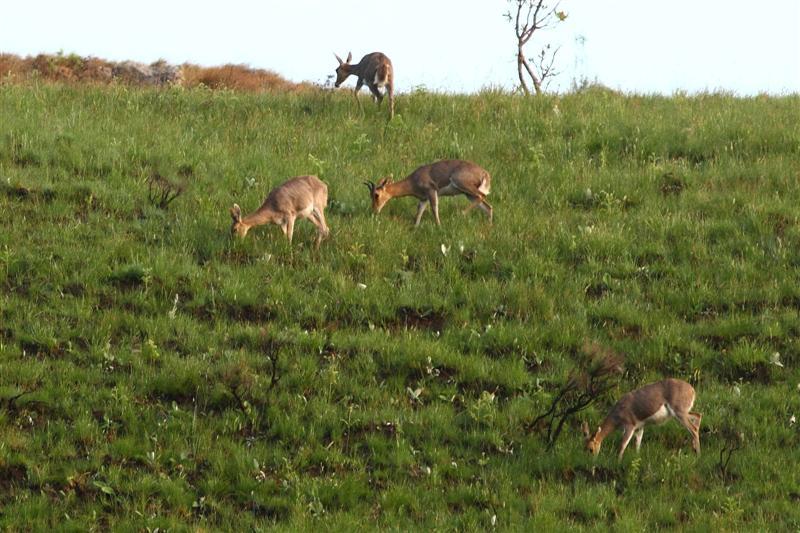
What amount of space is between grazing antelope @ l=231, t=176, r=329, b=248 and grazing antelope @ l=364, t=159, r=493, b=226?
43.9 inches

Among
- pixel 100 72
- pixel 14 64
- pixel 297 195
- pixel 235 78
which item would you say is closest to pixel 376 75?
pixel 297 195

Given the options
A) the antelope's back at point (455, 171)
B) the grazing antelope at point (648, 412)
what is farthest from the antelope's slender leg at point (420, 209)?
the grazing antelope at point (648, 412)

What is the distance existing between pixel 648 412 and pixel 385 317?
4.10 m

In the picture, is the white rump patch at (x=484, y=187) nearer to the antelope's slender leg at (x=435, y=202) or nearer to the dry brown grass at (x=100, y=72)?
the antelope's slender leg at (x=435, y=202)

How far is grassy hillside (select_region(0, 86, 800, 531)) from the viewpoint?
12602mm

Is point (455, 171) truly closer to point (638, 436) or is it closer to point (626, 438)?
point (638, 436)

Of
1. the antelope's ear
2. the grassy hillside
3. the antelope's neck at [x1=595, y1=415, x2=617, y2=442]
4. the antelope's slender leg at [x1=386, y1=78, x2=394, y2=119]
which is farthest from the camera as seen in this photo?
the antelope's slender leg at [x1=386, y1=78, x2=394, y2=119]

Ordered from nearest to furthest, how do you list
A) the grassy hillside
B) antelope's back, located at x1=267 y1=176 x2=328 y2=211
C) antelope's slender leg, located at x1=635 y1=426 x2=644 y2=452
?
the grassy hillside, antelope's slender leg, located at x1=635 y1=426 x2=644 y2=452, antelope's back, located at x1=267 y1=176 x2=328 y2=211

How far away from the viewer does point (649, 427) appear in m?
14.0

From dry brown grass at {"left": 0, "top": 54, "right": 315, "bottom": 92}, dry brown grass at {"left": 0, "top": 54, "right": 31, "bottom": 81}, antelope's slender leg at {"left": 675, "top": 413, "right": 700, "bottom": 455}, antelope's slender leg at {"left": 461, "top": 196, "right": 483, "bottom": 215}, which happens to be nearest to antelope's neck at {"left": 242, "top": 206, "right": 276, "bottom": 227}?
antelope's slender leg at {"left": 461, "top": 196, "right": 483, "bottom": 215}

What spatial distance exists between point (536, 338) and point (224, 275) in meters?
4.08

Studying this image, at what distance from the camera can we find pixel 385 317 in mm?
16156

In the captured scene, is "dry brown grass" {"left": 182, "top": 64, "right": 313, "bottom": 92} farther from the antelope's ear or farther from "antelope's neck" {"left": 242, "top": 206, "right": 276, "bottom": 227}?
the antelope's ear

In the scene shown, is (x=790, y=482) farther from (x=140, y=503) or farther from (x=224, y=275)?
(x=224, y=275)
